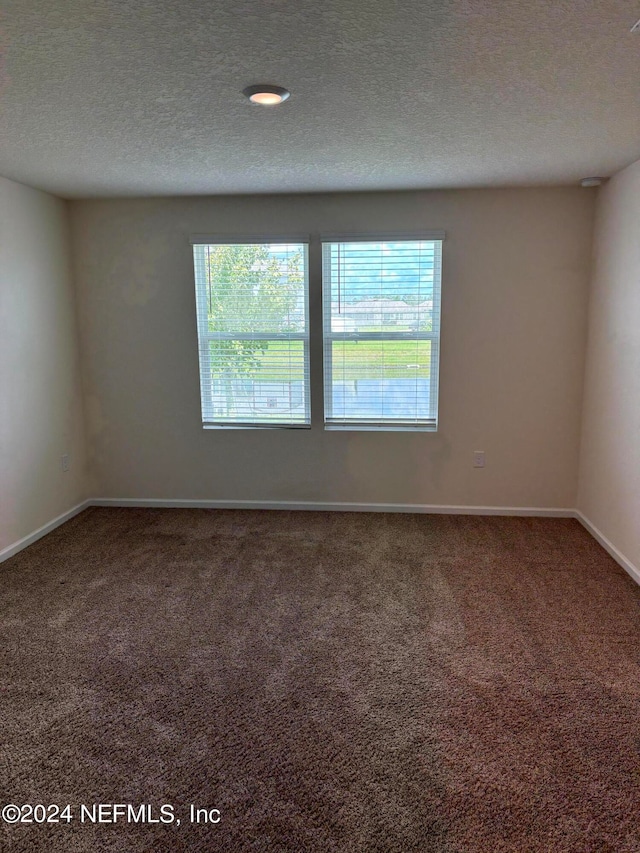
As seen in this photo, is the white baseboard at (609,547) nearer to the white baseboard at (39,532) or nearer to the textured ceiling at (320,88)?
the textured ceiling at (320,88)

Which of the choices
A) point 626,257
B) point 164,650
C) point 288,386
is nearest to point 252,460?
point 288,386

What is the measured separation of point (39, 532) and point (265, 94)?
3260 millimetres

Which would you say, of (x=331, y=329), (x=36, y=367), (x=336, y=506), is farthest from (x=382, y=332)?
(x=36, y=367)

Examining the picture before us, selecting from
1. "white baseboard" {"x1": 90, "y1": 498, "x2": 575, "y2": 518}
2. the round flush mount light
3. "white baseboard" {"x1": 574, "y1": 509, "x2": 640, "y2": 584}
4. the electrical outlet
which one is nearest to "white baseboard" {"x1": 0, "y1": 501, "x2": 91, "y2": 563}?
"white baseboard" {"x1": 90, "y1": 498, "x2": 575, "y2": 518}

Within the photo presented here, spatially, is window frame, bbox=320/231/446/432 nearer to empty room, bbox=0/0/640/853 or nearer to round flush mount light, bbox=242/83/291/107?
empty room, bbox=0/0/640/853

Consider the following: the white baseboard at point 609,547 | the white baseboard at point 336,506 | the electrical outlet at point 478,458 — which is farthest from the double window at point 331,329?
the white baseboard at point 609,547

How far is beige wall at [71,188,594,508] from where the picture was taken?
380 cm

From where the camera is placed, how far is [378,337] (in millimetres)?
3992

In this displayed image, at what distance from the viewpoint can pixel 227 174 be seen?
329 cm

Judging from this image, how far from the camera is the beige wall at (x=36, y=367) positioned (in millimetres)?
3439

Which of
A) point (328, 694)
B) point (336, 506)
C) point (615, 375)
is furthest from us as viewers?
point (336, 506)

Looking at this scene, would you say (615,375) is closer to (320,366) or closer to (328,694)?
(320,366)

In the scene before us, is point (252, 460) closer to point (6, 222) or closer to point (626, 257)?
point (6, 222)

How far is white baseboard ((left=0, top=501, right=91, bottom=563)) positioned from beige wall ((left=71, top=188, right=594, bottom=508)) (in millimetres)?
251
